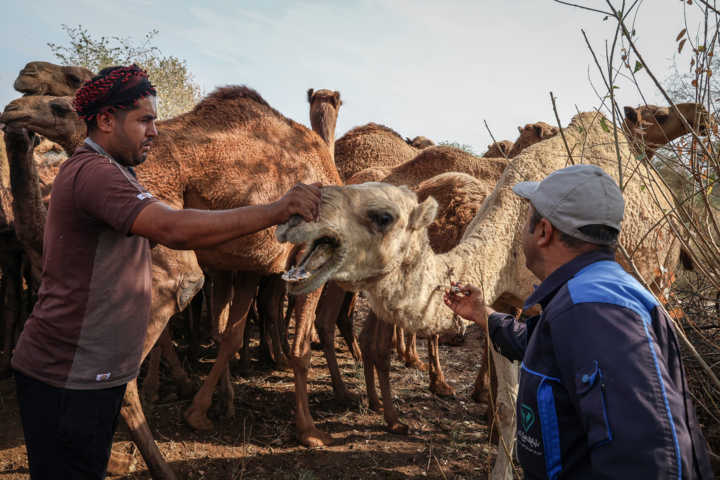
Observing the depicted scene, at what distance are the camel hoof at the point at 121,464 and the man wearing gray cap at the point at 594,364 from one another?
10.9 ft

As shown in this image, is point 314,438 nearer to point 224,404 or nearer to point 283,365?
point 224,404

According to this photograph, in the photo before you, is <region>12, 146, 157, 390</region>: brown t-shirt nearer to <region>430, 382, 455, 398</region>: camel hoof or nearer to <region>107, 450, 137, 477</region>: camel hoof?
<region>107, 450, 137, 477</region>: camel hoof

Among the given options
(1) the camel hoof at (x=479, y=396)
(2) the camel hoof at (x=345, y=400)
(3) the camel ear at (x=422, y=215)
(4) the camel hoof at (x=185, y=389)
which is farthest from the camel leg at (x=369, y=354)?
(4) the camel hoof at (x=185, y=389)

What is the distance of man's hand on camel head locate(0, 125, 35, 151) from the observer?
3.72 m

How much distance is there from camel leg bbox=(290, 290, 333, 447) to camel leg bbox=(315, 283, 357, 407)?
0.75 metres

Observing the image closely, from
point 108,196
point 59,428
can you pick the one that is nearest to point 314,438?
point 59,428

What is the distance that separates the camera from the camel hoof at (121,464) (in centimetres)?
360

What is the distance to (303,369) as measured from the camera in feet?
14.8

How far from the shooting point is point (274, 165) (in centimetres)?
451

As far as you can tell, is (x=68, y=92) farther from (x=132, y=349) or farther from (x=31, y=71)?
(x=132, y=349)

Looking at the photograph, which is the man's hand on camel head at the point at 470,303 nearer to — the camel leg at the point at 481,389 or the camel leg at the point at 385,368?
the camel leg at the point at 385,368

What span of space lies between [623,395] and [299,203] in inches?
53.7

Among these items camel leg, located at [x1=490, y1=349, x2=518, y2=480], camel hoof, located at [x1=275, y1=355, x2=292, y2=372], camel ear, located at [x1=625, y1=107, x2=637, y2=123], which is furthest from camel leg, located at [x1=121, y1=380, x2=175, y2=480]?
camel ear, located at [x1=625, y1=107, x2=637, y2=123]

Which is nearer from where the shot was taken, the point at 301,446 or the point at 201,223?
the point at 201,223
